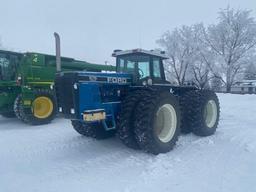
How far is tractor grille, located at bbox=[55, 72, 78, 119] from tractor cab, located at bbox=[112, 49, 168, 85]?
5.50 ft

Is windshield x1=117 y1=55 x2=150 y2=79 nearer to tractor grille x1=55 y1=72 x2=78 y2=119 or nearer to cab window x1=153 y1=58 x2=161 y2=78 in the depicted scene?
cab window x1=153 y1=58 x2=161 y2=78

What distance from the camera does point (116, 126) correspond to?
227 inches

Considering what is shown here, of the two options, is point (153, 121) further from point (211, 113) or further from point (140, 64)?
point (211, 113)

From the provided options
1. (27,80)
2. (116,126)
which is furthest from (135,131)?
(27,80)

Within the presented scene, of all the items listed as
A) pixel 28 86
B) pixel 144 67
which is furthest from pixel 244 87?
pixel 144 67

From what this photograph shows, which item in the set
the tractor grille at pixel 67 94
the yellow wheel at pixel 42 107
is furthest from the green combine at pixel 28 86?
the tractor grille at pixel 67 94

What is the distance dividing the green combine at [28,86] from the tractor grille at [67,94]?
449 cm

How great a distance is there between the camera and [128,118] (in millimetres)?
5465

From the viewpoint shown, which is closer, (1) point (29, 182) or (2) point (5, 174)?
(1) point (29, 182)

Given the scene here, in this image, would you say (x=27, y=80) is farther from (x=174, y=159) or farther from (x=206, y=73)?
(x=206, y=73)

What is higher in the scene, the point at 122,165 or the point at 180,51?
the point at 180,51

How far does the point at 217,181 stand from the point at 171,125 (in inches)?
79.0

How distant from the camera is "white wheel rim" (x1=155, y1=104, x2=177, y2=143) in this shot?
6017mm

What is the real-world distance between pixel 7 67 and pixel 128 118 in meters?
7.16
